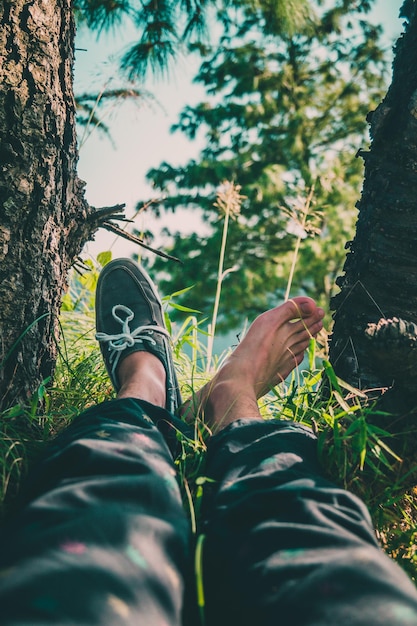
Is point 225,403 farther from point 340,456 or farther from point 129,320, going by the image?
point 129,320

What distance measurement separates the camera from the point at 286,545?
0.69 m

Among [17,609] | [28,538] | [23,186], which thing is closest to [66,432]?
[28,538]

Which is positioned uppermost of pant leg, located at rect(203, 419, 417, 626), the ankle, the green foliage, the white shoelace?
the green foliage

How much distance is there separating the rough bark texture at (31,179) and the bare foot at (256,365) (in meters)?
0.44

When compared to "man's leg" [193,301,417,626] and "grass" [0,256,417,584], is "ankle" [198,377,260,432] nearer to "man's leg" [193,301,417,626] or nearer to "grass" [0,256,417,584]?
"grass" [0,256,417,584]

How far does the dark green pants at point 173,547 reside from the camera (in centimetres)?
57

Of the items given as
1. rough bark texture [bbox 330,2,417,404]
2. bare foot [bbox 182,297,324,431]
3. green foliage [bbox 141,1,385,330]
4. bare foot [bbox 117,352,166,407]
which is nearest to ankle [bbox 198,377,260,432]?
bare foot [bbox 182,297,324,431]

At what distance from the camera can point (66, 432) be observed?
0.94m

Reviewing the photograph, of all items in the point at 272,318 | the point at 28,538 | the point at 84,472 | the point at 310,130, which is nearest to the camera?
the point at 28,538

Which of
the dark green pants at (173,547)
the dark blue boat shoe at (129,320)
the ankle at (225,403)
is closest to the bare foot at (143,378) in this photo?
the dark blue boat shoe at (129,320)

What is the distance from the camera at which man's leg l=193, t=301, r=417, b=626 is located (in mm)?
596

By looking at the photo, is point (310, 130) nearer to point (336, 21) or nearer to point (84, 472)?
point (336, 21)

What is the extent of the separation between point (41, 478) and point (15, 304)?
53 centimetres

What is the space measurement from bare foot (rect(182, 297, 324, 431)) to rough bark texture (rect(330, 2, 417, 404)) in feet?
0.50
